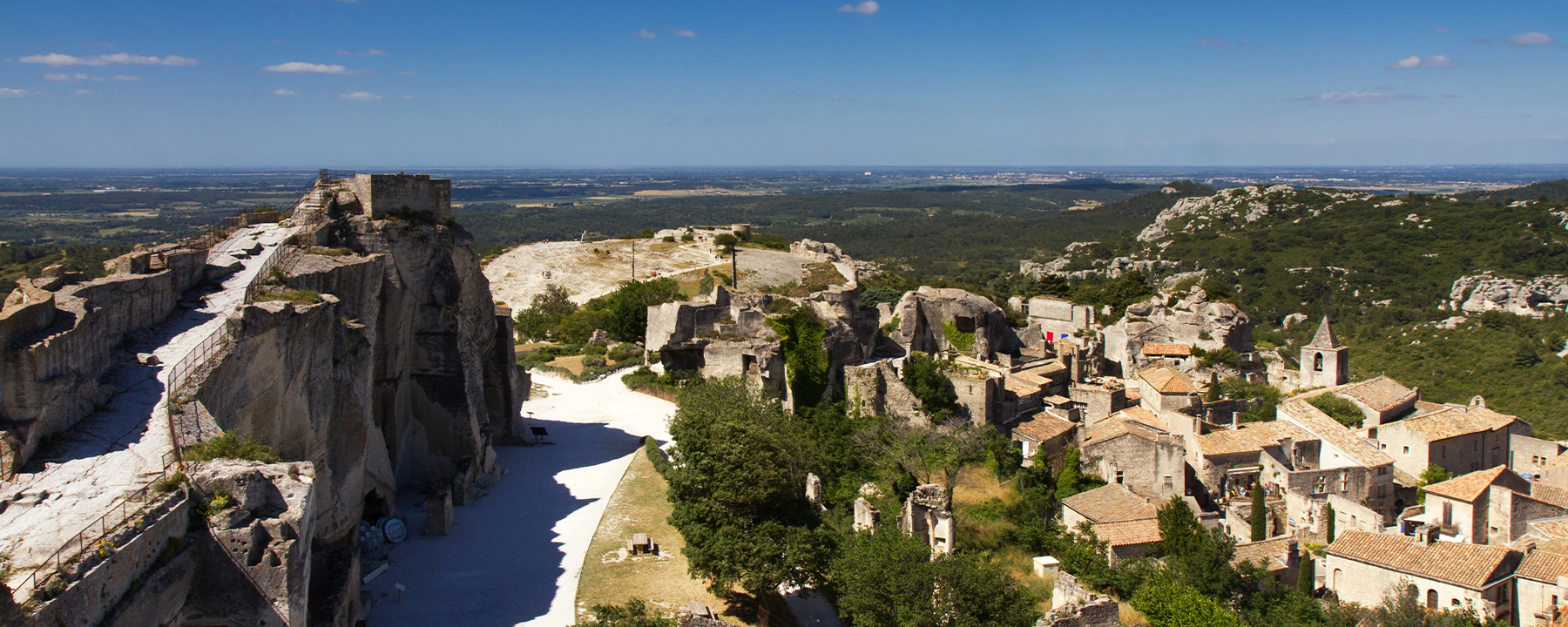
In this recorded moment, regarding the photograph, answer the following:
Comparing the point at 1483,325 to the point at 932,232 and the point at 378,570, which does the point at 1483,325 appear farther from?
the point at 932,232

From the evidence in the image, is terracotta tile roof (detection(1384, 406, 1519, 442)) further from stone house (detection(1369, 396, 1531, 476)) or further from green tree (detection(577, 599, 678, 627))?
green tree (detection(577, 599, 678, 627))

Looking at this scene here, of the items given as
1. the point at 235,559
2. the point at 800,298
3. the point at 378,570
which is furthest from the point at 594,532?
the point at 800,298

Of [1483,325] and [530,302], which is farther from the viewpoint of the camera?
[530,302]

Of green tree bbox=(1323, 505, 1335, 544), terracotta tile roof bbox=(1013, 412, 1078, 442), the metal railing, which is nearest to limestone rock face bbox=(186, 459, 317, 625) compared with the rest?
the metal railing

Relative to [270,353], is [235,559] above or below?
below

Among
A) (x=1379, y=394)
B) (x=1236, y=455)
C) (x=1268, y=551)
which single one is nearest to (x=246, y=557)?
(x=1268, y=551)

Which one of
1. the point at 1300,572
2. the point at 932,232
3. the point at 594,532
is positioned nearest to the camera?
the point at 594,532
